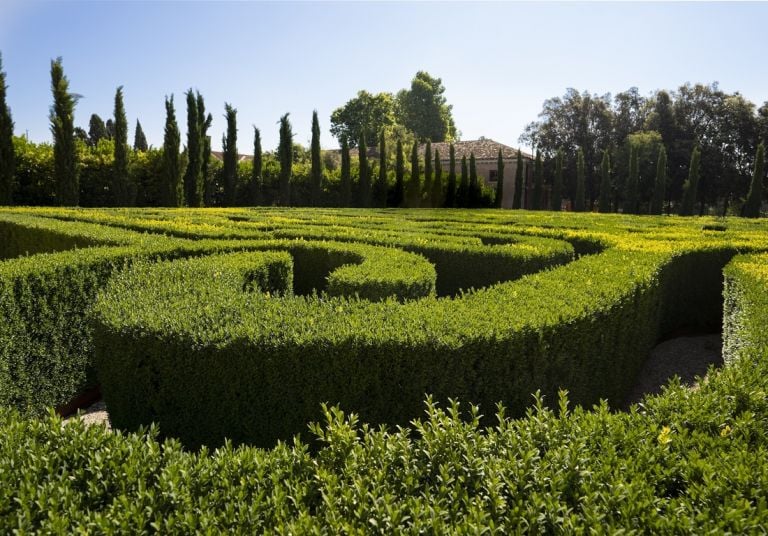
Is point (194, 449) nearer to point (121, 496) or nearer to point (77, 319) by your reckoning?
point (121, 496)

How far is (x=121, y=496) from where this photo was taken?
202cm

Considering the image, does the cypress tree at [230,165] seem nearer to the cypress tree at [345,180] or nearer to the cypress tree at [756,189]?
the cypress tree at [345,180]

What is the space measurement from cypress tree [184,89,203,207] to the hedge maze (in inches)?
890

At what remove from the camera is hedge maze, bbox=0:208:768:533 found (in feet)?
6.75

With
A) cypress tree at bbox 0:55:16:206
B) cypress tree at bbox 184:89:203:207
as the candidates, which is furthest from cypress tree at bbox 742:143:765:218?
cypress tree at bbox 0:55:16:206

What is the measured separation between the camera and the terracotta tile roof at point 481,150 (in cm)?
5847

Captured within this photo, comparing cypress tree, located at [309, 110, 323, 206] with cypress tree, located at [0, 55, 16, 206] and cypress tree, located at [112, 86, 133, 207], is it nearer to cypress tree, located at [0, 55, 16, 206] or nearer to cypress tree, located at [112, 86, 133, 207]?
cypress tree, located at [112, 86, 133, 207]

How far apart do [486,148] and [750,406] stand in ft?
196

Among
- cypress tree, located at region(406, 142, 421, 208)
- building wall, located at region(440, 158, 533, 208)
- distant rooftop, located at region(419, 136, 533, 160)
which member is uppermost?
distant rooftop, located at region(419, 136, 533, 160)

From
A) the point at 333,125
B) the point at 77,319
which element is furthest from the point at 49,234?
the point at 333,125

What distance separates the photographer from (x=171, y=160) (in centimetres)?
2805

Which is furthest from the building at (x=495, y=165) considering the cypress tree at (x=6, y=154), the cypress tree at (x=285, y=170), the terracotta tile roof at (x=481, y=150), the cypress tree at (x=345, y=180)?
the cypress tree at (x=6, y=154)

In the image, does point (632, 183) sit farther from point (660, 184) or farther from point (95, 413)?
point (95, 413)

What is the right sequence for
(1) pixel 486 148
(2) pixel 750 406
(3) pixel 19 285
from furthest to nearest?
(1) pixel 486 148 < (3) pixel 19 285 < (2) pixel 750 406
